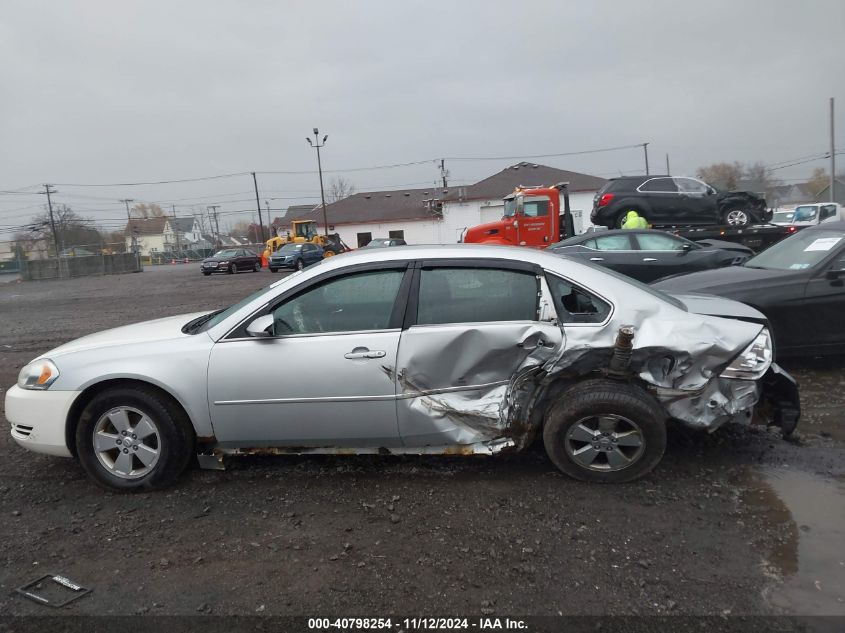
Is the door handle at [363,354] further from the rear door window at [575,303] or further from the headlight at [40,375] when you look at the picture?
the headlight at [40,375]

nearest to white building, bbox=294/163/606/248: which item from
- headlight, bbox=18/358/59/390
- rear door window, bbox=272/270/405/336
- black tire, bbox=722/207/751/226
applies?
black tire, bbox=722/207/751/226

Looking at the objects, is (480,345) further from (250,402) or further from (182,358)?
(182,358)

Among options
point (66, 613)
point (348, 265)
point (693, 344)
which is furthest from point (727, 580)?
point (66, 613)

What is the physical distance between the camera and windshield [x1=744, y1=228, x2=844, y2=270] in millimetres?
5531

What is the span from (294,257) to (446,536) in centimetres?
2838

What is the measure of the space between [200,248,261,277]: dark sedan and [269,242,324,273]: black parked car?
2978 millimetres

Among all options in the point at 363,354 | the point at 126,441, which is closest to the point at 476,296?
the point at 363,354

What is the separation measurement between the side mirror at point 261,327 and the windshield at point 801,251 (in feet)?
16.4

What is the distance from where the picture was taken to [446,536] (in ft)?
10.0

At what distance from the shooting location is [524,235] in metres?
16.3

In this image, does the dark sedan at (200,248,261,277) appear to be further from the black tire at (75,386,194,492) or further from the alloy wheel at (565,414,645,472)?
the alloy wheel at (565,414,645,472)

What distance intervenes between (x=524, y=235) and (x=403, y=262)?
13.1m

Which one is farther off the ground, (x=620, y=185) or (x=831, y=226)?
(x=620, y=185)

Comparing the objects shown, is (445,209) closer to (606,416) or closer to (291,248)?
(291,248)
